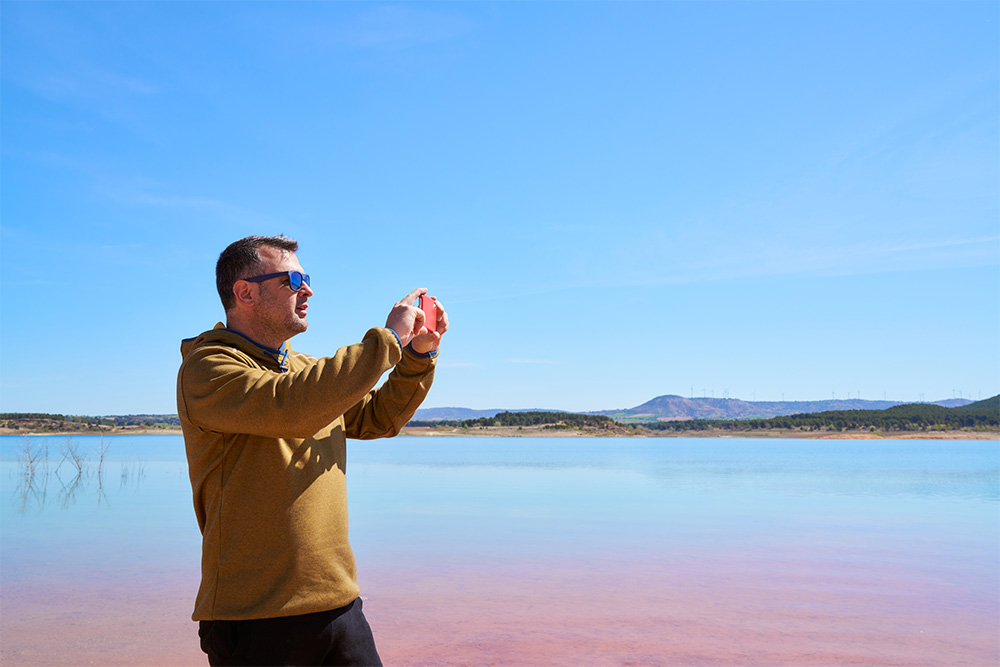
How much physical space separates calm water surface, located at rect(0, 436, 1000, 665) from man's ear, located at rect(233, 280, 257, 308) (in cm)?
483

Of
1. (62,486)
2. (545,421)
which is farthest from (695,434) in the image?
(62,486)

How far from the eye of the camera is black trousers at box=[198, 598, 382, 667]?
1.67m

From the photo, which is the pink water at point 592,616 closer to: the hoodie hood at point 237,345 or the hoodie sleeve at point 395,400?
the hoodie sleeve at point 395,400

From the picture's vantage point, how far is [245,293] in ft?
6.16

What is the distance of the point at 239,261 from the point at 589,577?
8.20 meters

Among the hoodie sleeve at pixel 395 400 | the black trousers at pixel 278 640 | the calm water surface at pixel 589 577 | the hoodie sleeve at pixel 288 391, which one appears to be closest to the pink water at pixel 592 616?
the calm water surface at pixel 589 577

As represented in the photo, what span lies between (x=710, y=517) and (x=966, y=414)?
97151mm

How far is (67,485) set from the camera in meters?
25.8

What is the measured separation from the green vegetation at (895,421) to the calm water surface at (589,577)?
75.4m

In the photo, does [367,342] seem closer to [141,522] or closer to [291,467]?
[291,467]

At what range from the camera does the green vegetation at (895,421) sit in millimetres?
87500

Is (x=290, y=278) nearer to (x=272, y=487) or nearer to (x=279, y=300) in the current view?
(x=279, y=300)

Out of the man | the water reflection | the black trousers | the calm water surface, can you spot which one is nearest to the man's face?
the man

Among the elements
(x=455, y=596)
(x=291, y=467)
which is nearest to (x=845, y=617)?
(x=455, y=596)
